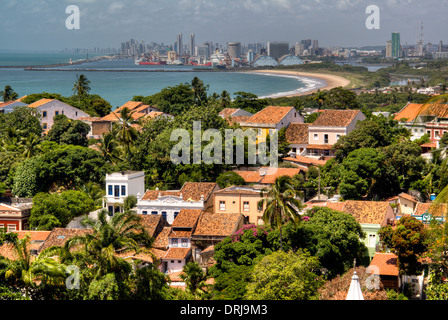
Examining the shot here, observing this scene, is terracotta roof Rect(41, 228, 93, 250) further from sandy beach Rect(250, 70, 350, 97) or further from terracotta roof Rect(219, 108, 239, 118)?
sandy beach Rect(250, 70, 350, 97)

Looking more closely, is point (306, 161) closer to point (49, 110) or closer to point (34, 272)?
point (34, 272)

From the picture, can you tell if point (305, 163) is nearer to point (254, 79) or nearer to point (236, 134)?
point (236, 134)

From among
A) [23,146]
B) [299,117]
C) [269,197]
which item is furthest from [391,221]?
[23,146]

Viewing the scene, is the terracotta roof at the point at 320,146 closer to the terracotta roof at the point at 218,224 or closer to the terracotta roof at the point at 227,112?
the terracotta roof at the point at 227,112

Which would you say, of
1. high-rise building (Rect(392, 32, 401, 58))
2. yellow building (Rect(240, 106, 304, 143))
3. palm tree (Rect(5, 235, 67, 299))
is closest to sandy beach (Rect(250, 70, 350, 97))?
high-rise building (Rect(392, 32, 401, 58))

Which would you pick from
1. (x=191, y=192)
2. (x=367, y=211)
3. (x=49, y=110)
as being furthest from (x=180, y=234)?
(x=49, y=110)
